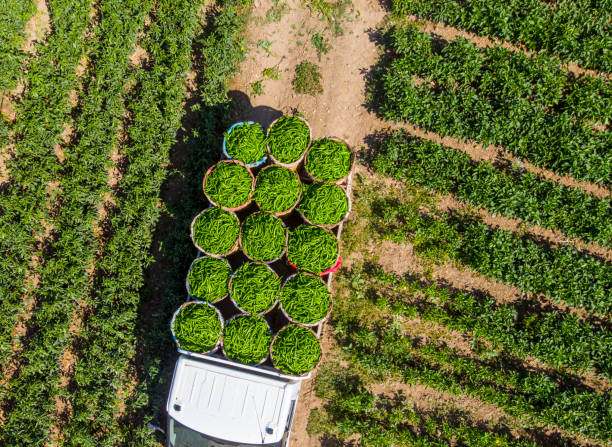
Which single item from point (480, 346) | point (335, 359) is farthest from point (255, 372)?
point (480, 346)

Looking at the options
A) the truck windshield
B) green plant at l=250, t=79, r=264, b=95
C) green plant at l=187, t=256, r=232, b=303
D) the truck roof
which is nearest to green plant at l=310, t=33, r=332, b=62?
green plant at l=250, t=79, r=264, b=95

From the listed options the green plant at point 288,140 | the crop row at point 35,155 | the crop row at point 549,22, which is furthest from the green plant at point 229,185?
the crop row at point 549,22

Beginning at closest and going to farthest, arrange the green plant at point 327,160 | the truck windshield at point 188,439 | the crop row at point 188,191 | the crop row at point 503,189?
the truck windshield at point 188,439 → the green plant at point 327,160 → the crop row at point 188,191 → the crop row at point 503,189

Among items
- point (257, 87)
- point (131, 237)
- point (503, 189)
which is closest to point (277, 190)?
point (257, 87)

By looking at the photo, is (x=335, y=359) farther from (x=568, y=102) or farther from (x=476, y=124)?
(x=568, y=102)

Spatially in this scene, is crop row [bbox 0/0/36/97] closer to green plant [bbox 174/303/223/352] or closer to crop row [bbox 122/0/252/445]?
crop row [bbox 122/0/252/445]

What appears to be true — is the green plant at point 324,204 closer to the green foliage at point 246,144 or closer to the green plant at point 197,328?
the green foliage at point 246,144
